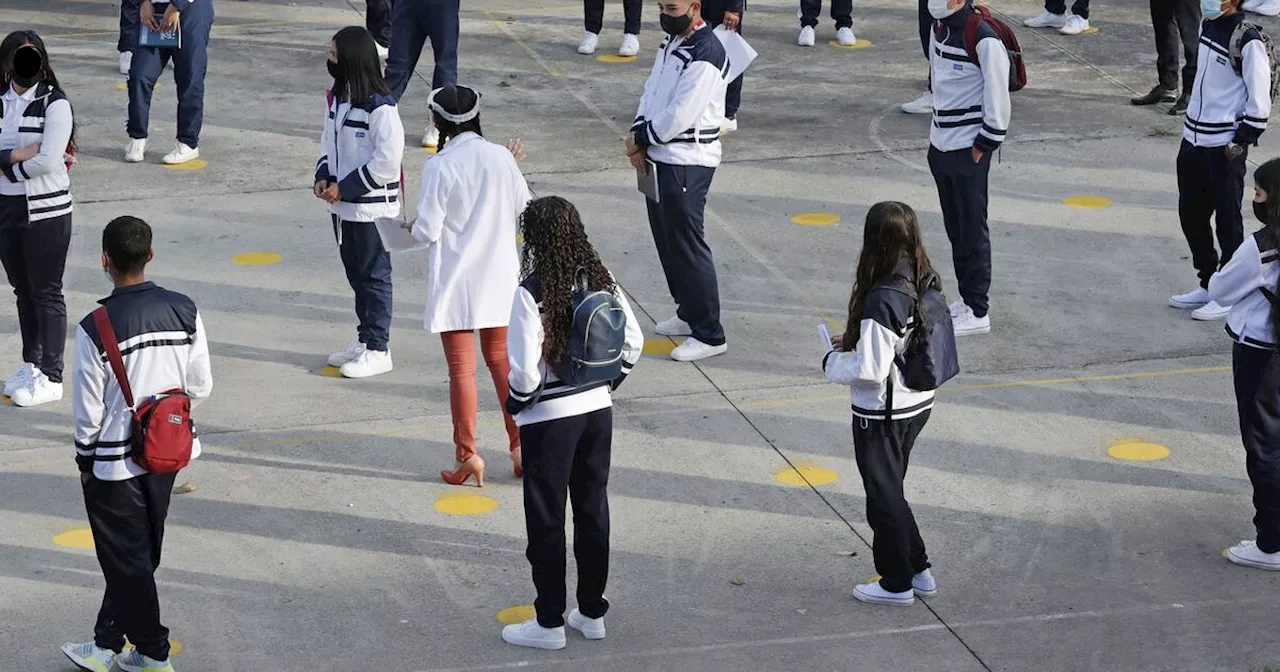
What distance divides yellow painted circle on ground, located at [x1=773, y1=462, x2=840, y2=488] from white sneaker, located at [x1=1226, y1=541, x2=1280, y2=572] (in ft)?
5.34

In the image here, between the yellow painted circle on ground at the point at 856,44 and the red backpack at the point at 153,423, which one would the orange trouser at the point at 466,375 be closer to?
the red backpack at the point at 153,423

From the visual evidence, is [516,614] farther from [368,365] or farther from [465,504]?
[368,365]

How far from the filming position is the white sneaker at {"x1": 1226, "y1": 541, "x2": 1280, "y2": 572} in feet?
21.1

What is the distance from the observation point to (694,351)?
8570 millimetres

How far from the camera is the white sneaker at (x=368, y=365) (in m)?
8.39

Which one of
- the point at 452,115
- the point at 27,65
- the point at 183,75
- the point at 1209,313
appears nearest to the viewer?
the point at 452,115

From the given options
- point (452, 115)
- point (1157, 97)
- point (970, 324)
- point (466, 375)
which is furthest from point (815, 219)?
point (452, 115)

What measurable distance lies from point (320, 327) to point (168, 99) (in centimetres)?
476

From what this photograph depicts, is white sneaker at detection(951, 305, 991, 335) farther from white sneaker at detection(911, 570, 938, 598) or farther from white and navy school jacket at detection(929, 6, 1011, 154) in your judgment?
white sneaker at detection(911, 570, 938, 598)

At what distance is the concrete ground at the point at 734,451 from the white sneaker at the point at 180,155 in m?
0.15

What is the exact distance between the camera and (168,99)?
13.1 meters

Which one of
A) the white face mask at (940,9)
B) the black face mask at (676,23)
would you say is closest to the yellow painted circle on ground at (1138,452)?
the white face mask at (940,9)

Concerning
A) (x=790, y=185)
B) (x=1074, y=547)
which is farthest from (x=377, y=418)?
(x=790, y=185)

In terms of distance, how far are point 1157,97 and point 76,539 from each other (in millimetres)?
8856
